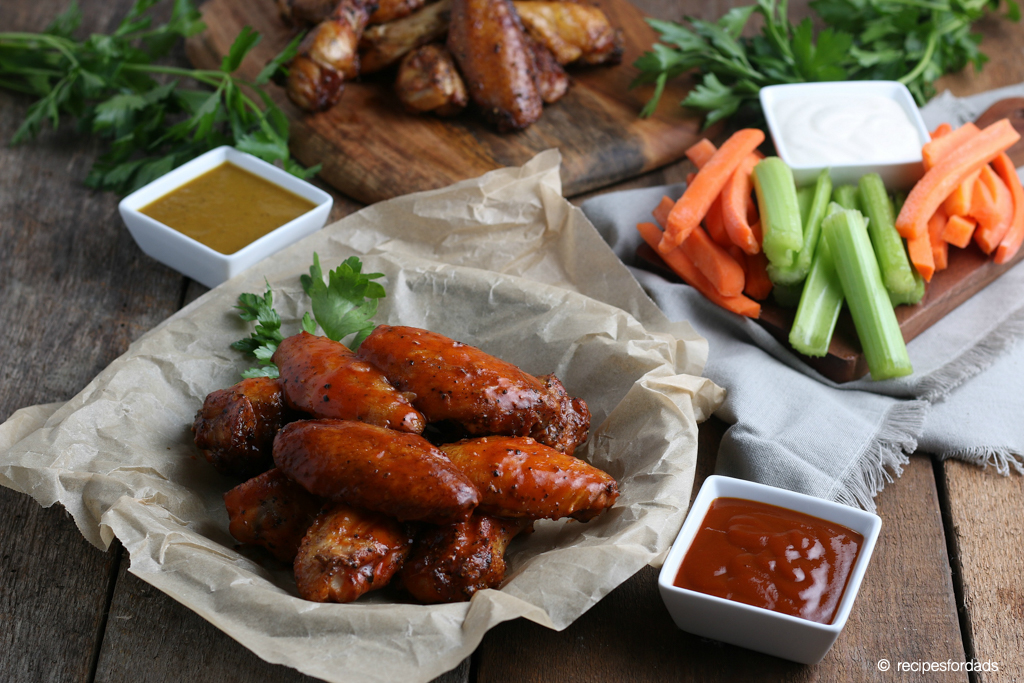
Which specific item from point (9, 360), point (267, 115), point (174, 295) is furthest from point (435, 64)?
point (9, 360)

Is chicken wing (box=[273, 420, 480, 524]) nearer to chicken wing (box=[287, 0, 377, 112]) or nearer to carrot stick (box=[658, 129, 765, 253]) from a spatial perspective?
carrot stick (box=[658, 129, 765, 253])

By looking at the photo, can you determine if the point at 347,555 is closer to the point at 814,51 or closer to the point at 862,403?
the point at 862,403

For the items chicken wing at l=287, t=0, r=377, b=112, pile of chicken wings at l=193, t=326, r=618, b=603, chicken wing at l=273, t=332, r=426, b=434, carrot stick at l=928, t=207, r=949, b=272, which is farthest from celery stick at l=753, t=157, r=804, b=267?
chicken wing at l=287, t=0, r=377, b=112

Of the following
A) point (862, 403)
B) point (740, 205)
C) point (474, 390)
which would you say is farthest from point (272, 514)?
point (740, 205)

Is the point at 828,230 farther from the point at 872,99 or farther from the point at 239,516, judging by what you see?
the point at 239,516

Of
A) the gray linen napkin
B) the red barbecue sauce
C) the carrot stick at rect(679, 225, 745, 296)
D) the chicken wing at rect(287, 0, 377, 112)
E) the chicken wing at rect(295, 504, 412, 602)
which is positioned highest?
the chicken wing at rect(287, 0, 377, 112)

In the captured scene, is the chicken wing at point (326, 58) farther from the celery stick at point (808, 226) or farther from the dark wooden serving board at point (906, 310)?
the celery stick at point (808, 226)
